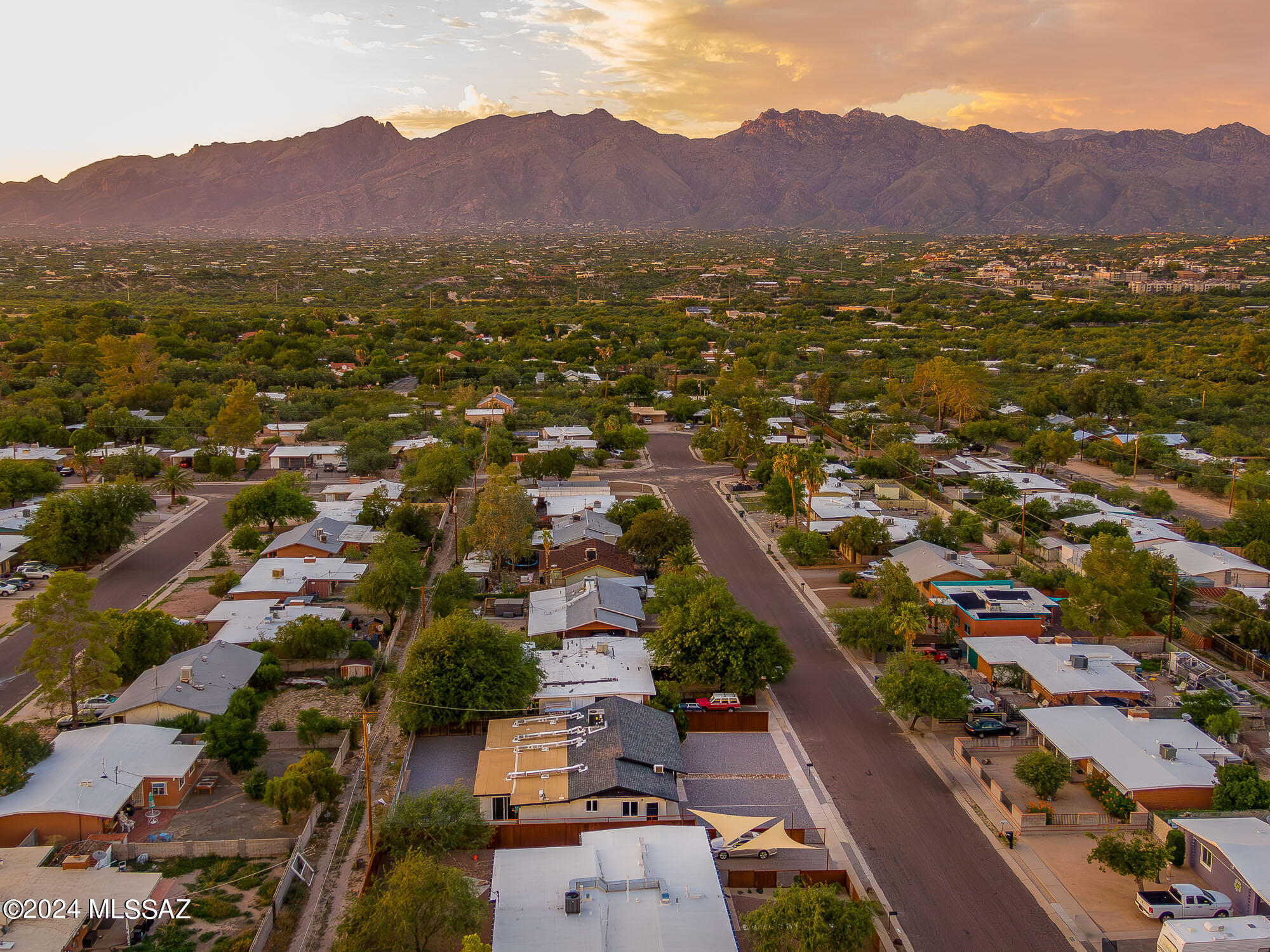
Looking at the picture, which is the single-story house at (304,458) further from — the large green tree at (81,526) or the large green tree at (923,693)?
the large green tree at (923,693)

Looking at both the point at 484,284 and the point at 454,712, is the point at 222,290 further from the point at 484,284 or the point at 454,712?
the point at 454,712

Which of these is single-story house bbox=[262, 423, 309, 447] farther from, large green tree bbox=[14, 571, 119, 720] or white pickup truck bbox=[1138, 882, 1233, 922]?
white pickup truck bbox=[1138, 882, 1233, 922]

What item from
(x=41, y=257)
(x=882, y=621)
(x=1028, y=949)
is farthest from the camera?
(x=41, y=257)

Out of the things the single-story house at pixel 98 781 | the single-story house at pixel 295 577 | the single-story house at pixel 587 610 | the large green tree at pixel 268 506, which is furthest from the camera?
the large green tree at pixel 268 506

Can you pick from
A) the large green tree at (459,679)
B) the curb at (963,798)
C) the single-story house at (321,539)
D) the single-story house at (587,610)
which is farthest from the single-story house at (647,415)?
the large green tree at (459,679)

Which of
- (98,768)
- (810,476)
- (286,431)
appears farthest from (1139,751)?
(286,431)

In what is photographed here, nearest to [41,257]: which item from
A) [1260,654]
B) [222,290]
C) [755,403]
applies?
[222,290]

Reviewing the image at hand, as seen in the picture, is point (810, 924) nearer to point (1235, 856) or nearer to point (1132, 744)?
point (1235, 856)

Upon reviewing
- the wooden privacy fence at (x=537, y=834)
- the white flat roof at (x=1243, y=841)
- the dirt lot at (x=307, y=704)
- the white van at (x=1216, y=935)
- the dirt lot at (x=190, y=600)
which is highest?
the white van at (x=1216, y=935)
